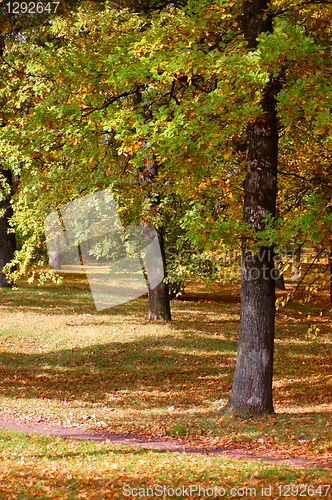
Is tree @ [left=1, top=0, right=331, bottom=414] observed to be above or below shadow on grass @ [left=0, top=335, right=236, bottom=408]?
above

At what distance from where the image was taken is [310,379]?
13.4 meters

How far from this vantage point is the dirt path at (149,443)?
7.42 m

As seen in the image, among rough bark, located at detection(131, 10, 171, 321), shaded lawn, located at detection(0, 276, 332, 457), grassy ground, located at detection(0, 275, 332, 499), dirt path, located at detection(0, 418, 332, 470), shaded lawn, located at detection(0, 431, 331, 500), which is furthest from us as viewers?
rough bark, located at detection(131, 10, 171, 321)

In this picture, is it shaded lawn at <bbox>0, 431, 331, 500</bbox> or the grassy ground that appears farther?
the grassy ground

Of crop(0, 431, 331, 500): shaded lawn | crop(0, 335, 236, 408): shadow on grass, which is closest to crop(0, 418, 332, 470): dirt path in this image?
crop(0, 431, 331, 500): shaded lawn

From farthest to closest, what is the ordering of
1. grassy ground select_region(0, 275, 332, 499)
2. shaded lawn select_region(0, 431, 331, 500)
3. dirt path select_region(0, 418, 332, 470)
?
dirt path select_region(0, 418, 332, 470), grassy ground select_region(0, 275, 332, 499), shaded lawn select_region(0, 431, 331, 500)

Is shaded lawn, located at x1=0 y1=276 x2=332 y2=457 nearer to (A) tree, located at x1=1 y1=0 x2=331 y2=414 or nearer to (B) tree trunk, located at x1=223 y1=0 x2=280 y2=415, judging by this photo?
(B) tree trunk, located at x1=223 y1=0 x2=280 y2=415

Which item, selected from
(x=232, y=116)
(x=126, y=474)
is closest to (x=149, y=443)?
(x=126, y=474)

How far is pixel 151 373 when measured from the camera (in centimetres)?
1391

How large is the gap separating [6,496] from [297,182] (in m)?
9.80

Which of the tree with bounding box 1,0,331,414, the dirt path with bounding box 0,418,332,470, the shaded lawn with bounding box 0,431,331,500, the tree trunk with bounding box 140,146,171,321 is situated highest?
the tree with bounding box 1,0,331,414

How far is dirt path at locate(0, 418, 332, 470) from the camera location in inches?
292

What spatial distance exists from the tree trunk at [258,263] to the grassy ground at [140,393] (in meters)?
0.85

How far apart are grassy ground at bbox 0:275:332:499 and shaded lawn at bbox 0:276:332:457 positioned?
0.12 feet
